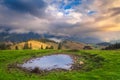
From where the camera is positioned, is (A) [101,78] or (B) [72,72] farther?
(B) [72,72]

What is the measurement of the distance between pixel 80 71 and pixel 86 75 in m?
5.37

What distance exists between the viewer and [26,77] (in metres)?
50.1

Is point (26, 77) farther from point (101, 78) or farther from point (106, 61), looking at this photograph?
point (106, 61)

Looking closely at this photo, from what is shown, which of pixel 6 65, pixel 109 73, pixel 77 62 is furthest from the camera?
pixel 77 62

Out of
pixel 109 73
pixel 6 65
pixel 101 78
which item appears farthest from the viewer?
pixel 6 65

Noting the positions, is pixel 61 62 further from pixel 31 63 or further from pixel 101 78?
pixel 101 78

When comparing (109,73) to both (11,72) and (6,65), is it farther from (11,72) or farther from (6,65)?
(6,65)

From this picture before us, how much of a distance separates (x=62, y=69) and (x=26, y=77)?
11491 mm

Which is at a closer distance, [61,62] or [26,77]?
[26,77]

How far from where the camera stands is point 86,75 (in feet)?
168

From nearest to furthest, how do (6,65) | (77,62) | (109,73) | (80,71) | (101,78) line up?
(101,78) → (109,73) → (80,71) → (6,65) → (77,62)

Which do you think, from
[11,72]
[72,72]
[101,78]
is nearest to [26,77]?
[11,72]

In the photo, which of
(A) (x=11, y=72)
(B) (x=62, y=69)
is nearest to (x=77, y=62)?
(B) (x=62, y=69)

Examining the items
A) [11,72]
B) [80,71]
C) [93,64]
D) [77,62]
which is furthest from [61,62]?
[11,72]
